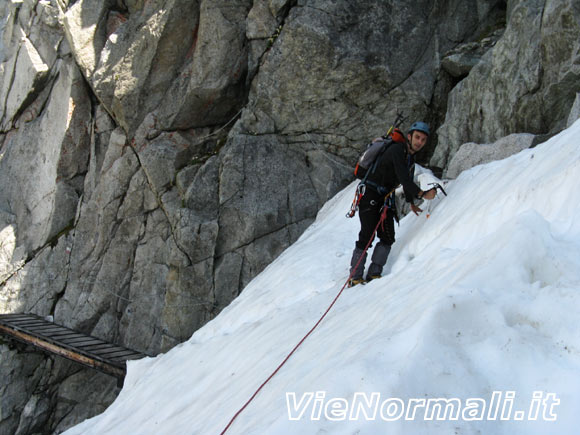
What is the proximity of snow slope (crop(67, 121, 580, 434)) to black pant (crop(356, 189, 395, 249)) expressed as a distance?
1.66 feet

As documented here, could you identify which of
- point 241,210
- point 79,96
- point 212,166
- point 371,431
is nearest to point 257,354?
point 371,431

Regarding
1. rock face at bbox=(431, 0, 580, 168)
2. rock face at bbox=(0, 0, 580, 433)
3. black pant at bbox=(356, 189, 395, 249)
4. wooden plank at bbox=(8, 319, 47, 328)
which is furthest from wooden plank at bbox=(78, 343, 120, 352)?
rock face at bbox=(431, 0, 580, 168)

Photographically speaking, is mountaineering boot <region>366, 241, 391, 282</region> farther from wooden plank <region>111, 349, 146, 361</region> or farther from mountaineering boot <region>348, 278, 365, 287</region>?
wooden plank <region>111, 349, 146, 361</region>

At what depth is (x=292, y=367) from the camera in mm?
5051

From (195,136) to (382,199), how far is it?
1060cm

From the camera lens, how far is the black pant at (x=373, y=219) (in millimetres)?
7477

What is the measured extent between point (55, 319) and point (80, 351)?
183 inches

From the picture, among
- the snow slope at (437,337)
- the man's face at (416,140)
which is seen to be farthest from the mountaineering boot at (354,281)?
the man's face at (416,140)

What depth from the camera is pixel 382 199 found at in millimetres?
7520

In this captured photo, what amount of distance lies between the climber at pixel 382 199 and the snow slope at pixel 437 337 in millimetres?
385

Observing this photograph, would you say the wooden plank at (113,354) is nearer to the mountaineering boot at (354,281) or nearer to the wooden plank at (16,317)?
the wooden plank at (16,317)

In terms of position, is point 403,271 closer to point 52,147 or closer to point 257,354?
point 257,354

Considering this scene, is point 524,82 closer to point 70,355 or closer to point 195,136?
point 195,136

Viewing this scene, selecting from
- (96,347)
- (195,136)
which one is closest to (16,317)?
(96,347)
